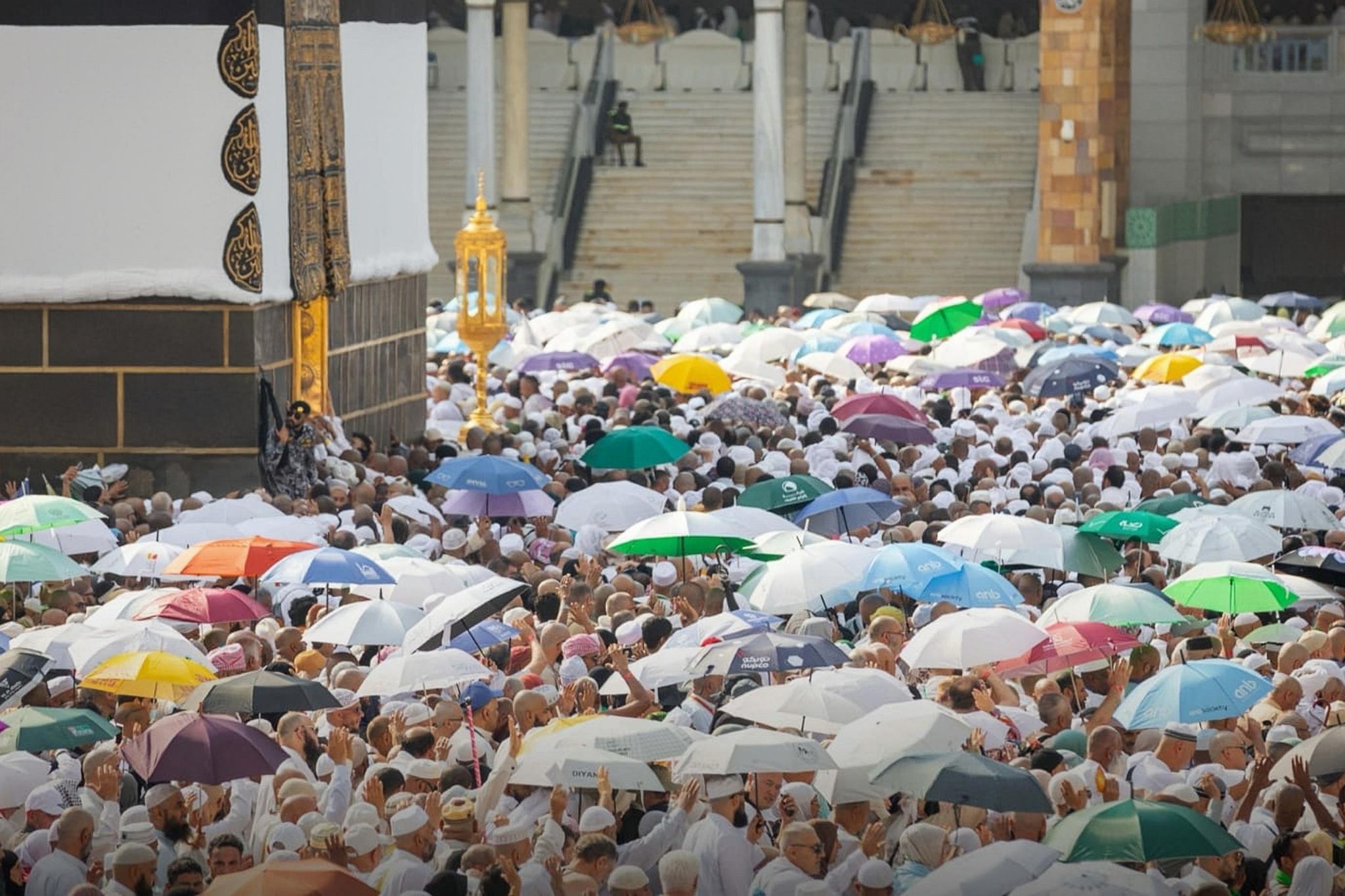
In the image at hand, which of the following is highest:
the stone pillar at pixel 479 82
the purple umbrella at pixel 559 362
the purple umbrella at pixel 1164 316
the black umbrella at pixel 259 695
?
the stone pillar at pixel 479 82

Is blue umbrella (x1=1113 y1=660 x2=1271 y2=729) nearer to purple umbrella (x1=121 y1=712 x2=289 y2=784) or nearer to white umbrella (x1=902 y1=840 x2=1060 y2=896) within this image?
white umbrella (x1=902 y1=840 x2=1060 y2=896)

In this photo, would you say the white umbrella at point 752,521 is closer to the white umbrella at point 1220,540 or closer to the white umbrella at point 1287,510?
the white umbrella at point 1220,540

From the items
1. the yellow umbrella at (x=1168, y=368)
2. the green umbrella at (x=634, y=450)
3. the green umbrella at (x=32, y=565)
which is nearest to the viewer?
the green umbrella at (x=32, y=565)

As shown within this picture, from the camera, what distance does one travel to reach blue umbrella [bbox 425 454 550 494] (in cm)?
1711

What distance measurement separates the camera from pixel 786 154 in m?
39.1

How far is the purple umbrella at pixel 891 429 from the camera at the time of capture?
19.3 m

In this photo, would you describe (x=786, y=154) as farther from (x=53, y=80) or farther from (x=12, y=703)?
(x=12, y=703)

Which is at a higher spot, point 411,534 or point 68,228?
point 68,228

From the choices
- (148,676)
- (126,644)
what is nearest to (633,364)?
(126,644)

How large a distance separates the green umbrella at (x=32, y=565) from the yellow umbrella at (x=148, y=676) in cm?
251

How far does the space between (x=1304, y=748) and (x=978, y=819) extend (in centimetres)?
134

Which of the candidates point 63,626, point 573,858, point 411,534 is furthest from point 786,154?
point 573,858

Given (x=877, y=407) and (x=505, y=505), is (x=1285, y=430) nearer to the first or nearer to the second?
(x=877, y=407)

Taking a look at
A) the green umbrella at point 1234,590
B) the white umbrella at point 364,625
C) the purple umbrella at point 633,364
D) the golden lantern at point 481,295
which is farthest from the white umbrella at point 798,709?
the purple umbrella at point 633,364
